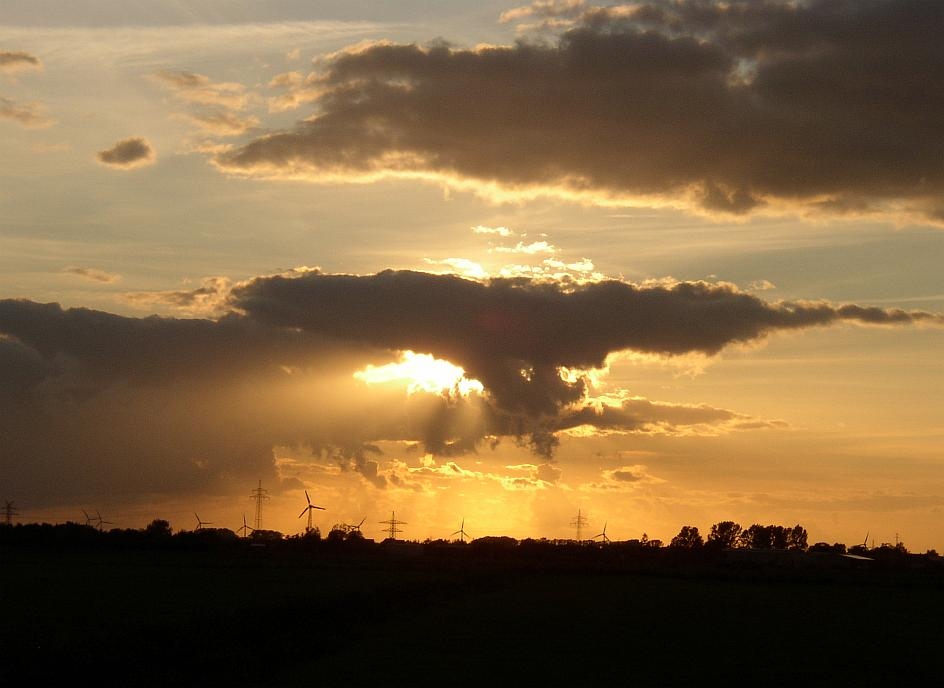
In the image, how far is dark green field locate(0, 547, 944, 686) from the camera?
49.3 metres

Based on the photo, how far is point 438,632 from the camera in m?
70.3

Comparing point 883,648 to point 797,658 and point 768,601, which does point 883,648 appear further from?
point 768,601

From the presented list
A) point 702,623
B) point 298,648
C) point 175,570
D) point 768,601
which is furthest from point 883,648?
point 175,570

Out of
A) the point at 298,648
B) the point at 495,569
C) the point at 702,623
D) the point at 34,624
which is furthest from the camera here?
the point at 495,569

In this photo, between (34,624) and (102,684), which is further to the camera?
(34,624)

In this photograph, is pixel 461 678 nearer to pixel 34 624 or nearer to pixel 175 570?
pixel 34 624

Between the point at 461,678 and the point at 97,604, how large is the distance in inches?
1689

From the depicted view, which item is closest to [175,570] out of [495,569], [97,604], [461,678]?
[495,569]

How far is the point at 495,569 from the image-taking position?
170 meters

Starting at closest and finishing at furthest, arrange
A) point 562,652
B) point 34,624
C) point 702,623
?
point 562,652
point 34,624
point 702,623

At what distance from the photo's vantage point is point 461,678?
4928 cm

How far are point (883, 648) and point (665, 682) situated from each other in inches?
996

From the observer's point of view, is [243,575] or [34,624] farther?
[243,575]

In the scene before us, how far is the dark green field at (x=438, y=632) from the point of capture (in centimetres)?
4934
